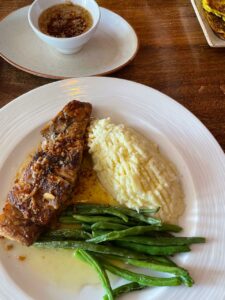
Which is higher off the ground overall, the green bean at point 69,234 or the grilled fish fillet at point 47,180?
the grilled fish fillet at point 47,180

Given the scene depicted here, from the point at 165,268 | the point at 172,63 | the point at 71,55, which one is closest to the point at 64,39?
the point at 71,55

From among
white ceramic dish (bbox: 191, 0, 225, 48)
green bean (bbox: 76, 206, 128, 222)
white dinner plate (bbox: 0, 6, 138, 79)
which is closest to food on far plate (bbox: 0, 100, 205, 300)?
green bean (bbox: 76, 206, 128, 222)

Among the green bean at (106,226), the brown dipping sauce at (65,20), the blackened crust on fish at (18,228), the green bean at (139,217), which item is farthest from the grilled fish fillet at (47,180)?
the brown dipping sauce at (65,20)

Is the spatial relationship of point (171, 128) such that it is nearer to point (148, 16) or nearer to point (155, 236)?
point (155, 236)

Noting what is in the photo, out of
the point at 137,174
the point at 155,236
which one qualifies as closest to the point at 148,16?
the point at 137,174

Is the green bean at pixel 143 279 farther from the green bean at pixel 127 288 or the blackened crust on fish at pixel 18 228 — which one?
the blackened crust on fish at pixel 18 228
